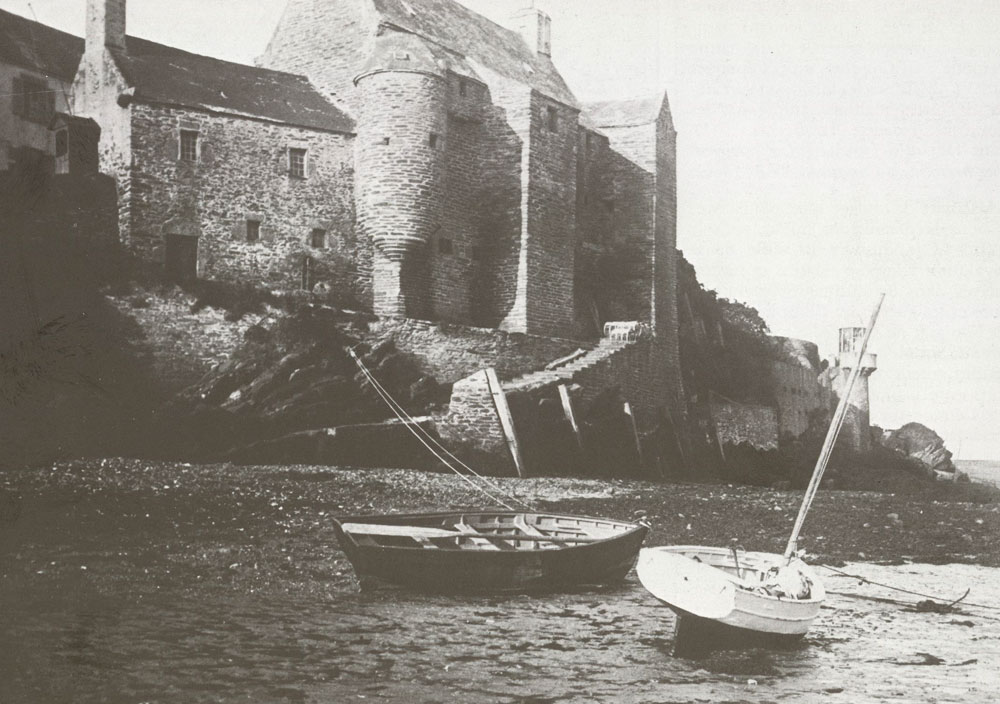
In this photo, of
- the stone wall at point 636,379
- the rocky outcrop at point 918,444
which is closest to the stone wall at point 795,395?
the rocky outcrop at point 918,444

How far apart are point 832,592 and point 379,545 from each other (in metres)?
5.68

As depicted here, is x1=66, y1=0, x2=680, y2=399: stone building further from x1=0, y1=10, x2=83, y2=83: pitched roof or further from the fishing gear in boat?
the fishing gear in boat

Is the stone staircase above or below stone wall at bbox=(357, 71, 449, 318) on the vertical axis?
below

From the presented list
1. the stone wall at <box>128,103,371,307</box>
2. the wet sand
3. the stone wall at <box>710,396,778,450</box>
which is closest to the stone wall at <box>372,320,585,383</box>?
the stone wall at <box>128,103,371,307</box>

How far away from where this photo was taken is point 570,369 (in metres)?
24.5

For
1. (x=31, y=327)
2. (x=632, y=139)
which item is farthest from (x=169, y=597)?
(x=632, y=139)

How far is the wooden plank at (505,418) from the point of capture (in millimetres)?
19927

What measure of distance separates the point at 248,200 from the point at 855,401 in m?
22.2

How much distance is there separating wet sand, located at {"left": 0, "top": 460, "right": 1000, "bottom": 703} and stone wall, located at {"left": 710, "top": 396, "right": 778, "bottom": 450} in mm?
13774

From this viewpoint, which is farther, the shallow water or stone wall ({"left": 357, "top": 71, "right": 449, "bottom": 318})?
stone wall ({"left": 357, "top": 71, "right": 449, "bottom": 318})

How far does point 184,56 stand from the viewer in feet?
79.9

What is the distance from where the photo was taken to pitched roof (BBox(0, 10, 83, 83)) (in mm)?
18156

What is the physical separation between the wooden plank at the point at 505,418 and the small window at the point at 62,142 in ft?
31.2

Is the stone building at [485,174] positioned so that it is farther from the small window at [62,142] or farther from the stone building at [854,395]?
the stone building at [854,395]
